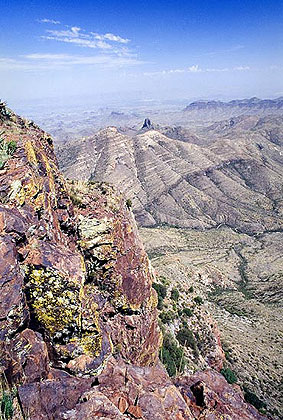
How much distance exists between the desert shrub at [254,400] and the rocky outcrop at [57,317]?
101ft

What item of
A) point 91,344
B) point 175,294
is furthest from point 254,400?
point 91,344

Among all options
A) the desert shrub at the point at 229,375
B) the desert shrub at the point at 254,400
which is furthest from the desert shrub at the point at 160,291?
the desert shrub at the point at 254,400

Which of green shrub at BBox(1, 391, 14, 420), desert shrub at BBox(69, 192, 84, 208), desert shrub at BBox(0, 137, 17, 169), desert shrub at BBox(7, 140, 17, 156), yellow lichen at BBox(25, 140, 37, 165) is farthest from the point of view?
desert shrub at BBox(69, 192, 84, 208)

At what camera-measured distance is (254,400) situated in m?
44.7

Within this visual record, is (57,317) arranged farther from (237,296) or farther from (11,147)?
(237,296)

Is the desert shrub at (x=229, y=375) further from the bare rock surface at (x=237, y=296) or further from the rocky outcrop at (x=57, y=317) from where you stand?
the rocky outcrop at (x=57, y=317)

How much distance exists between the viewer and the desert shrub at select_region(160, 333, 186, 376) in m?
35.8

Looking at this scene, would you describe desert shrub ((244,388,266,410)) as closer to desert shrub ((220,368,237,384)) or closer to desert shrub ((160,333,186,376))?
desert shrub ((220,368,237,384))

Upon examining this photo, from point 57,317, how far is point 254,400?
42.2 meters

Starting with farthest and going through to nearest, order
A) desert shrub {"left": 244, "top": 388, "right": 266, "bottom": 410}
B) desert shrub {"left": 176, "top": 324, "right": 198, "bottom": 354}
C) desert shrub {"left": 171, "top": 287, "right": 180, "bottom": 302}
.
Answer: desert shrub {"left": 171, "top": 287, "right": 180, "bottom": 302}, desert shrub {"left": 176, "top": 324, "right": 198, "bottom": 354}, desert shrub {"left": 244, "top": 388, "right": 266, "bottom": 410}

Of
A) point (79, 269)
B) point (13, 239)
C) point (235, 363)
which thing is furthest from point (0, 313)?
point (235, 363)

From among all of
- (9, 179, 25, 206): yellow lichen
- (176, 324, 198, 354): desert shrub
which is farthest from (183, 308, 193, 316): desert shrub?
(9, 179, 25, 206): yellow lichen

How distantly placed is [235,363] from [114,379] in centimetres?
4414

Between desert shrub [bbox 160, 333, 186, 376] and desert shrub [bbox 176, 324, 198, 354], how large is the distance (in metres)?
2.58
